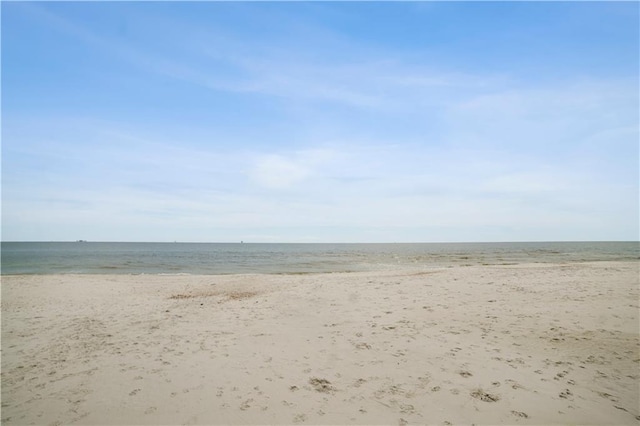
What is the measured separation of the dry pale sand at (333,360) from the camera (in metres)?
5.75

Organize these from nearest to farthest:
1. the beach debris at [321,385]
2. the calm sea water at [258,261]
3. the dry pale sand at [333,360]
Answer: the dry pale sand at [333,360] < the beach debris at [321,385] < the calm sea water at [258,261]

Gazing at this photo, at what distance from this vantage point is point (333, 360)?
7.70 m

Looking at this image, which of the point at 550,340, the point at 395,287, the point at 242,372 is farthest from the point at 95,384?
the point at 395,287

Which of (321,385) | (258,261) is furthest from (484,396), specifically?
(258,261)

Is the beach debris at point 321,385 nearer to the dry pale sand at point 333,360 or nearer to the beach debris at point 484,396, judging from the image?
the dry pale sand at point 333,360

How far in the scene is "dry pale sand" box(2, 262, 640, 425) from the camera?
575 cm

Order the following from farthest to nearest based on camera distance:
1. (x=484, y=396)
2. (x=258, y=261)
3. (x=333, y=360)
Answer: (x=258, y=261)
(x=333, y=360)
(x=484, y=396)

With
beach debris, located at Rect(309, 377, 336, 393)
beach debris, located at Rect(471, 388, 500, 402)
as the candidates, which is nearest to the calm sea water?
beach debris, located at Rect(309, 377, 336, 393)

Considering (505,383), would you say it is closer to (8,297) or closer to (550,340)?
(550,340)

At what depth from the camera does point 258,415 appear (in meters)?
5.62

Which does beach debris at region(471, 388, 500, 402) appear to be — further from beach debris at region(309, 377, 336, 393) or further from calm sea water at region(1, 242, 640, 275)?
calm sea water at region(1, 242, 640, 275)

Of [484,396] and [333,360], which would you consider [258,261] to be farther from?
[484,396]

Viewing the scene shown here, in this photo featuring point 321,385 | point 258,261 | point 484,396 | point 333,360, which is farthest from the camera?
point 258,261

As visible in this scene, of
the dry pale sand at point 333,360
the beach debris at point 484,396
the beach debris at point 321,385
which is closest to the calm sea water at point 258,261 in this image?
the dry pale sand at point 333,360
